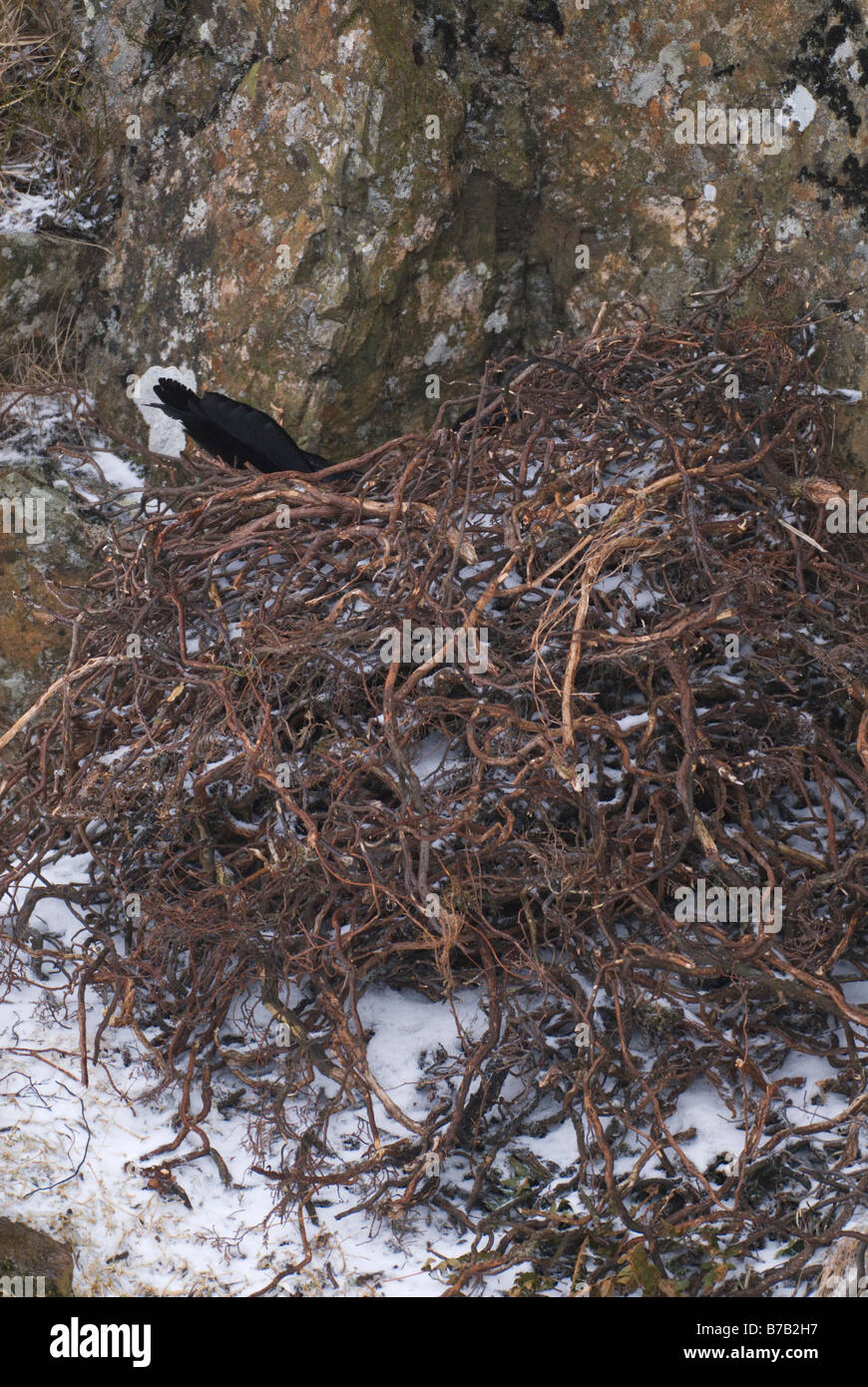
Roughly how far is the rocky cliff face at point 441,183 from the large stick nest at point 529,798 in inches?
19.6

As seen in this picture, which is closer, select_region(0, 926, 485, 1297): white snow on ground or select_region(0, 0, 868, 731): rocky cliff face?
select_region(0, 926, 485, 1297): white snow on ground

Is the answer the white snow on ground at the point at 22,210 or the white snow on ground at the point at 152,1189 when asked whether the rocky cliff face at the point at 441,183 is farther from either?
the white snow on ground at the point at 152,1189

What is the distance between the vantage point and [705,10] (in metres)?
3.00

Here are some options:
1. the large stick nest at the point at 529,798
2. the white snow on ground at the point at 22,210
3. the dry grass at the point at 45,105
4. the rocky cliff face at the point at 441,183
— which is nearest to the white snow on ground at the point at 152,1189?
the large stick nest at the point at 529,798

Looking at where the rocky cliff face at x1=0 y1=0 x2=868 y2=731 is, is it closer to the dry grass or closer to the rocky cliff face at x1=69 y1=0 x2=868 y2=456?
the rocky cliff face at x1=69 y1=0 x2=868 y2=456

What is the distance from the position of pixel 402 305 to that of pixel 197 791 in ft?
5.06

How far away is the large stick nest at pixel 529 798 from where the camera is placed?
2.27 meters

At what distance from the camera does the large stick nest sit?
2.27 m

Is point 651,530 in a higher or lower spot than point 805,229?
lower

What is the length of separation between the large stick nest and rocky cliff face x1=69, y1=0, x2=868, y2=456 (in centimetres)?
50

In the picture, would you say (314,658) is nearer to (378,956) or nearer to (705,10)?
(378,956)

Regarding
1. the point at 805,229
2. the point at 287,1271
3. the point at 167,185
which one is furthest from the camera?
the point at 167,185

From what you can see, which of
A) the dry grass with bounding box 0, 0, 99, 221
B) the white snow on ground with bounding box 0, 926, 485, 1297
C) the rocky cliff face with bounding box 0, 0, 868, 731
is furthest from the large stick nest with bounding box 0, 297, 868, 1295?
the dry grass with bounding box 0, 0, 99, 221

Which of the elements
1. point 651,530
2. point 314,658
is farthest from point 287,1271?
point 651,530
